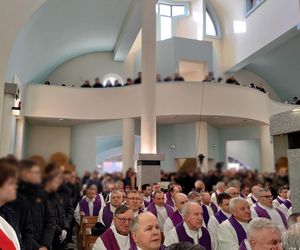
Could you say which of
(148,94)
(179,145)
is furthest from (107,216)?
(148,94)

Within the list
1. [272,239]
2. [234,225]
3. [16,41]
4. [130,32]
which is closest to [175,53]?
[130,32]

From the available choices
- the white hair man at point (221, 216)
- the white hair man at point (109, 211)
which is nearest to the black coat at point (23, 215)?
the white hair man at point (221, 216)

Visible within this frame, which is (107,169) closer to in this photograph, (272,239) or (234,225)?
(272,239)

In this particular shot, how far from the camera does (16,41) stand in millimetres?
7180

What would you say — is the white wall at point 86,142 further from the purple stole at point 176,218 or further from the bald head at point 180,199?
the purple stole at point 176,218

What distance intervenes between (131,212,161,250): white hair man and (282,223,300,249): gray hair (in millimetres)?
984

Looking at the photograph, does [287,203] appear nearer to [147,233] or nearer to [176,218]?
[176,218]

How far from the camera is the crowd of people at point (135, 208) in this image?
2.14ft

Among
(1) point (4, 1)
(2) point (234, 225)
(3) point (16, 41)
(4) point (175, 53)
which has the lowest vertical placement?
(2) point (234, 225)

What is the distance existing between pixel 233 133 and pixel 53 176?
5.14 ft

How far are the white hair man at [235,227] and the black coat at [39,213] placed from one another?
119 inches

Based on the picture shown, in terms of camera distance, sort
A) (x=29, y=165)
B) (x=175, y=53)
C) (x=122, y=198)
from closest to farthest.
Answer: (x=29, y=165) < (x=122, y=198) < (x=175, y=53)

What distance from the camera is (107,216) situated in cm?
524

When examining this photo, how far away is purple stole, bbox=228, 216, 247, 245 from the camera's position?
3778 millimetres
